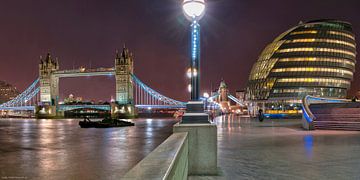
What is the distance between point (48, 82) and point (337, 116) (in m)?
119

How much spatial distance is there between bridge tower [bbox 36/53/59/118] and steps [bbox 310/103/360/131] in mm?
99610

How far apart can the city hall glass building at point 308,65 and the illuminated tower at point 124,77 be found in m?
39.2

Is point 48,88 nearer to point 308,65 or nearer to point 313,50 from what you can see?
point 308,65

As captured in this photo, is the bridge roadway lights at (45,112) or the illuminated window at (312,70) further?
the bridge roadway lights at (45,112)

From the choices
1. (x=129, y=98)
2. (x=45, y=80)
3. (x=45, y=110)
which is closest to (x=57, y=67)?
(x=45, y=80)

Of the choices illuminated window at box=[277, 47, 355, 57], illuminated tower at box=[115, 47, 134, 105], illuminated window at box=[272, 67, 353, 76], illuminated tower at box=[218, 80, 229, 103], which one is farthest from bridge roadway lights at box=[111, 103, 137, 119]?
illuminated window at box=[277, 47, 355, 57]

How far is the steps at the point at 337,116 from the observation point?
2405 centimetres

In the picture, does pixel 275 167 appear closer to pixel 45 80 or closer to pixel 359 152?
pixel 359 152

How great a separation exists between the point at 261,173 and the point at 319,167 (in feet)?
5.69

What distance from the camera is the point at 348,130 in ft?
76.2

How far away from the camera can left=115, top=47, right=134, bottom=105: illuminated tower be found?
374 feet

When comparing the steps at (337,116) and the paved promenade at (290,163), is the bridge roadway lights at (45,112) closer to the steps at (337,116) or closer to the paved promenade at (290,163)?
the steps at (337,116)

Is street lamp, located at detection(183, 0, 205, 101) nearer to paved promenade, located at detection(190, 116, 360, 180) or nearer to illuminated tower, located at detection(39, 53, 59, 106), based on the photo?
paved promenade, located at detection(190, 116, 360, 180)

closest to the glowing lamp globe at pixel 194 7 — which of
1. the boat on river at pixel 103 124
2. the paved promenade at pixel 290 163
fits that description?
the paved promenade at pixel 290 163
